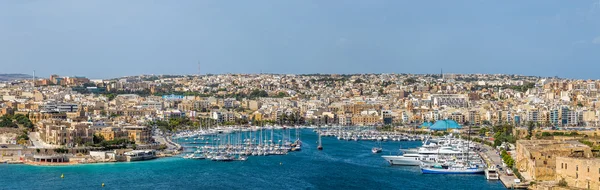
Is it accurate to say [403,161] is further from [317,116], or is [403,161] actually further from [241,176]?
[317,116]

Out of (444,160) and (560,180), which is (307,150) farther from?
(560,180)

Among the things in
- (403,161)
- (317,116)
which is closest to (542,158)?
(403,161)

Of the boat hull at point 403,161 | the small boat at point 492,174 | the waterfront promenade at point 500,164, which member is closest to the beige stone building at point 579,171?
the waterfront promenade at point 500,164

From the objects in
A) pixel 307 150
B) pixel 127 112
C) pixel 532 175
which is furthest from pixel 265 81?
pixel 532 175

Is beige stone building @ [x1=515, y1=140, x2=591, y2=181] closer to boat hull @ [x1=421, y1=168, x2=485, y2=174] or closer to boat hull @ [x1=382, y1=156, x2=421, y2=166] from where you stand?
boat hull @ [x1=421, y1=168, x2=485, y2=174]

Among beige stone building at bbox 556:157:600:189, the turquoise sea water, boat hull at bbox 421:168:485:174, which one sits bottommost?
the turquoise sea water

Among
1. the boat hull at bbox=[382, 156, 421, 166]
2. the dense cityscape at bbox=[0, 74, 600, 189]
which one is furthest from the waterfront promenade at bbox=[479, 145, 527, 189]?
the boat hull at bbox=[382, 156, 421, 166]
